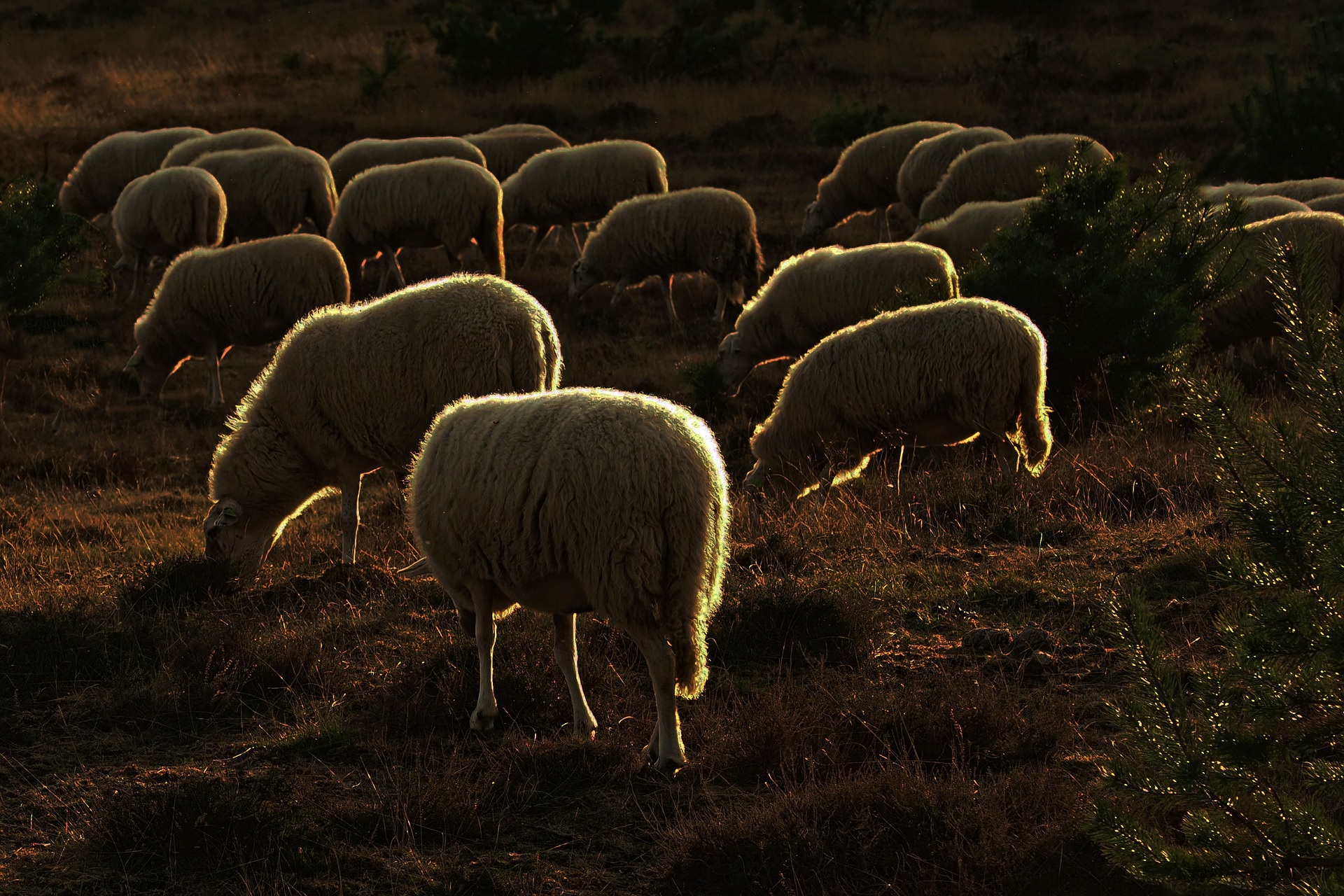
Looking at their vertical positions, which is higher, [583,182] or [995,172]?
[995,172]

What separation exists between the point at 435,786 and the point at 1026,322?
14.8 feet

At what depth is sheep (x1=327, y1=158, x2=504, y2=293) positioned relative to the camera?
47.3ft

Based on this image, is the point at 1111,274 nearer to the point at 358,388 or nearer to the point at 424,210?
the point at 358,388

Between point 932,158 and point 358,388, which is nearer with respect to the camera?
point 358,388

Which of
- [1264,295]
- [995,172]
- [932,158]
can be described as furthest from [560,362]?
[932,158]

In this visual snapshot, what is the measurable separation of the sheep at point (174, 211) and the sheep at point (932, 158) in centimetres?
866

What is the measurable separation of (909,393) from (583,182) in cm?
1086

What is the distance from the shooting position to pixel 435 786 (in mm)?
4211

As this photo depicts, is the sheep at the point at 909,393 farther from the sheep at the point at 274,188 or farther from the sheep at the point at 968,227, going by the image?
the sheep at the point at 274,188

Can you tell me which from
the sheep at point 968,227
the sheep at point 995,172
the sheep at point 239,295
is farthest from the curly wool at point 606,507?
the sheep at point 995,172

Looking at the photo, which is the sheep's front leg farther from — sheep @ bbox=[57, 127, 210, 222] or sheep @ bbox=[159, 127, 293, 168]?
sheep @ bbox=[57, 127, 210, 222]

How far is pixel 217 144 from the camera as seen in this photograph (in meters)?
18.2

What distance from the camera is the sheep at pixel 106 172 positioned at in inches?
750

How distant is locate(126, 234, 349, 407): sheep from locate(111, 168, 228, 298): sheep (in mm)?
3151
